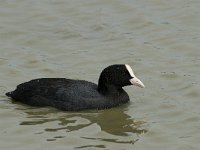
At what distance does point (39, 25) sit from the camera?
1739 centimetres

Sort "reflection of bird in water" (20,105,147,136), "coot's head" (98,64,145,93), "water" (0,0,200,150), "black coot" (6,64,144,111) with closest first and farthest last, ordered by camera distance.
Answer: "water" (0,0,200,150), "reflection of bird in water" (20,105,147,136), "black coot" (6,64,144,111), "coot's head" (98,64,145,93)

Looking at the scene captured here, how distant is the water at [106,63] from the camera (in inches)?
467

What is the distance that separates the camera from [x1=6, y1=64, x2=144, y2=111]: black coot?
43.3 feet

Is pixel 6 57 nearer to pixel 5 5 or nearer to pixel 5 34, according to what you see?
pixel 5 34

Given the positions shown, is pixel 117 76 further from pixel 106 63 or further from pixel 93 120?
pixel 106 63

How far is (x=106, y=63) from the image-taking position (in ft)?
49.9

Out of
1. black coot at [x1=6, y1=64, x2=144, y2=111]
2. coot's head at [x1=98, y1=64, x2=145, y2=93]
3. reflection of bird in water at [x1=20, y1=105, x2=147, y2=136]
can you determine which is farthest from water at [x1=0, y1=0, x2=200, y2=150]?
coot's head at [x1=98, y1=64, x2=145, y2=93]

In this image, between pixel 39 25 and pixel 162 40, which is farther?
pixel 39 25

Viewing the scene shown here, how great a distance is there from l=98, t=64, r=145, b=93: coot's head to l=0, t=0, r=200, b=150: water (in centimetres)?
42

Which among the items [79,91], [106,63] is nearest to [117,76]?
[79,91]

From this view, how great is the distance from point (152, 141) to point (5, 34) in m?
6.18

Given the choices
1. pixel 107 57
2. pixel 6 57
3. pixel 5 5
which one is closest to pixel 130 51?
pixel 107 57

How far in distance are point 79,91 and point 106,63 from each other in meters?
2.06

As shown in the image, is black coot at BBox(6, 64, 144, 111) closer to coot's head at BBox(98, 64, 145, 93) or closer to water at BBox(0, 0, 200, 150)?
coot's head at BBox(98, 64, 145, 93)
